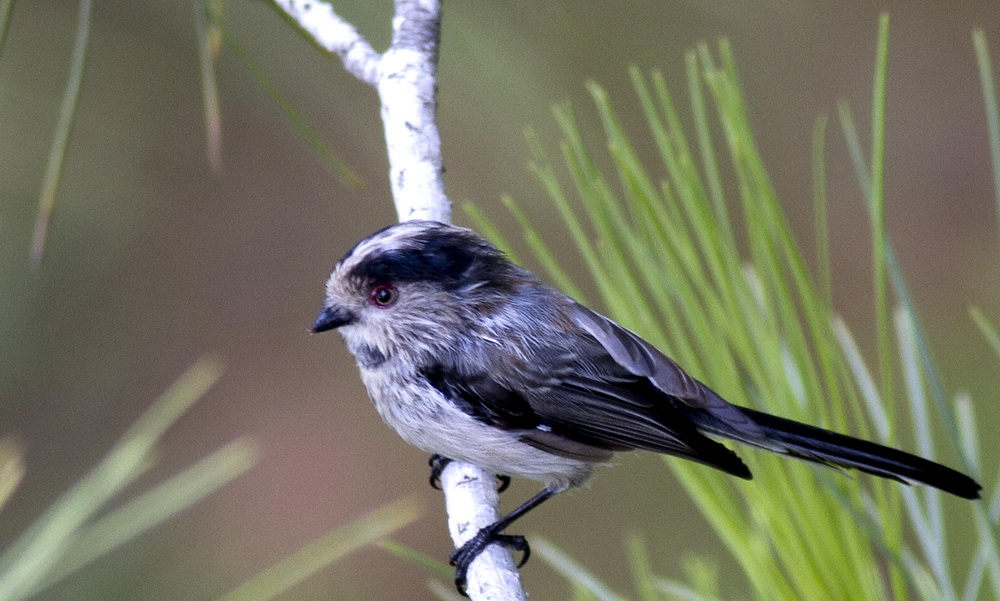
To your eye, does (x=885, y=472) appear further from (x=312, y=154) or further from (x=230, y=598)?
(x=312, y=154)

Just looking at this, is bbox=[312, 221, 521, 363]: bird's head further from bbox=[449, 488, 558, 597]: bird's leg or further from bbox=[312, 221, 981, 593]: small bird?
bbox=[449, 488, 558, 597]: bird's leg

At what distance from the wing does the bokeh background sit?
568mm

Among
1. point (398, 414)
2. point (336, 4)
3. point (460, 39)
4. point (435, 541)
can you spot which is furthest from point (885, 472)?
point (435, 541)

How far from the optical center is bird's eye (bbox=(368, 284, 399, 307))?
1553 mm

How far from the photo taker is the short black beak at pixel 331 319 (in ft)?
5.02

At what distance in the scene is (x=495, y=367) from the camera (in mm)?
1476

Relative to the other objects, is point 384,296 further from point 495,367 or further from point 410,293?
point 495,367

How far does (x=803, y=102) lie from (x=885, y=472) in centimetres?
243

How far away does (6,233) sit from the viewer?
221 cm

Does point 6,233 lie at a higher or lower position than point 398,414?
higher

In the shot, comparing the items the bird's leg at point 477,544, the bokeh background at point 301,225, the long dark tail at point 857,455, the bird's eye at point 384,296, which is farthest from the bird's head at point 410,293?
the long dark tail at point 857,455

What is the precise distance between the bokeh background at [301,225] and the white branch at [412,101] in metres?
0.39

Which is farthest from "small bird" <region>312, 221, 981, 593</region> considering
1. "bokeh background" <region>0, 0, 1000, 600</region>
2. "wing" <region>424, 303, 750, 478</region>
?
"bokeh background" <region>0, 0, 1000, 600</region>

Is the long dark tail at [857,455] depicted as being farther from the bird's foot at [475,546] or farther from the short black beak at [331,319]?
the short black beak at [331,319]
